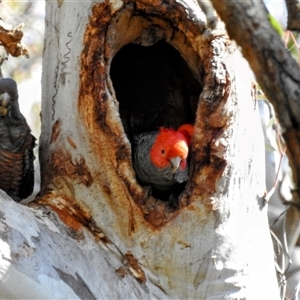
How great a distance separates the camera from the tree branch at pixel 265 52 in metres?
1.21

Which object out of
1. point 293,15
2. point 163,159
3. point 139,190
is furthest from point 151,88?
point 293,15

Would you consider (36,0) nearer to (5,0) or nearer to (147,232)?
(5,0)

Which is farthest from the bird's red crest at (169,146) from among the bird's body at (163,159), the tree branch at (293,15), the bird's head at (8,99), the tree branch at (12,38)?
the tree branch at (293,15)

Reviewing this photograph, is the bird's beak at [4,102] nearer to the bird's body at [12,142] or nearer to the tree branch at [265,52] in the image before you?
the bird's body at [12,142]

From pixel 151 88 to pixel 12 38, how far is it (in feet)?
4.16

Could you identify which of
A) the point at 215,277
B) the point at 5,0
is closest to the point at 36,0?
the point at 5,0

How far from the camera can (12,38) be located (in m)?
3.49

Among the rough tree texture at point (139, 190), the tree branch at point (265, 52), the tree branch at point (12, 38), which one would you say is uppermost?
the tree branch at point (12, 38)

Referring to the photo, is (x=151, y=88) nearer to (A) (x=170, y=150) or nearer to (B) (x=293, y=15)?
(A) (x=170, y=150)

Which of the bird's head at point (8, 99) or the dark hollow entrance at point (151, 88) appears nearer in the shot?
the bird's head at point (8, 99)

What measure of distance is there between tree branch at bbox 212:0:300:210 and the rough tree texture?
6.11 ft

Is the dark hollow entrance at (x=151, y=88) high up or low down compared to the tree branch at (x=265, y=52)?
down

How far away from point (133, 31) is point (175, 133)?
0.68 m

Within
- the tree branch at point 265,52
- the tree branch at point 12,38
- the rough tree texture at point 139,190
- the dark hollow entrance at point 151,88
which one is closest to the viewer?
the tree branch at point 265,52
